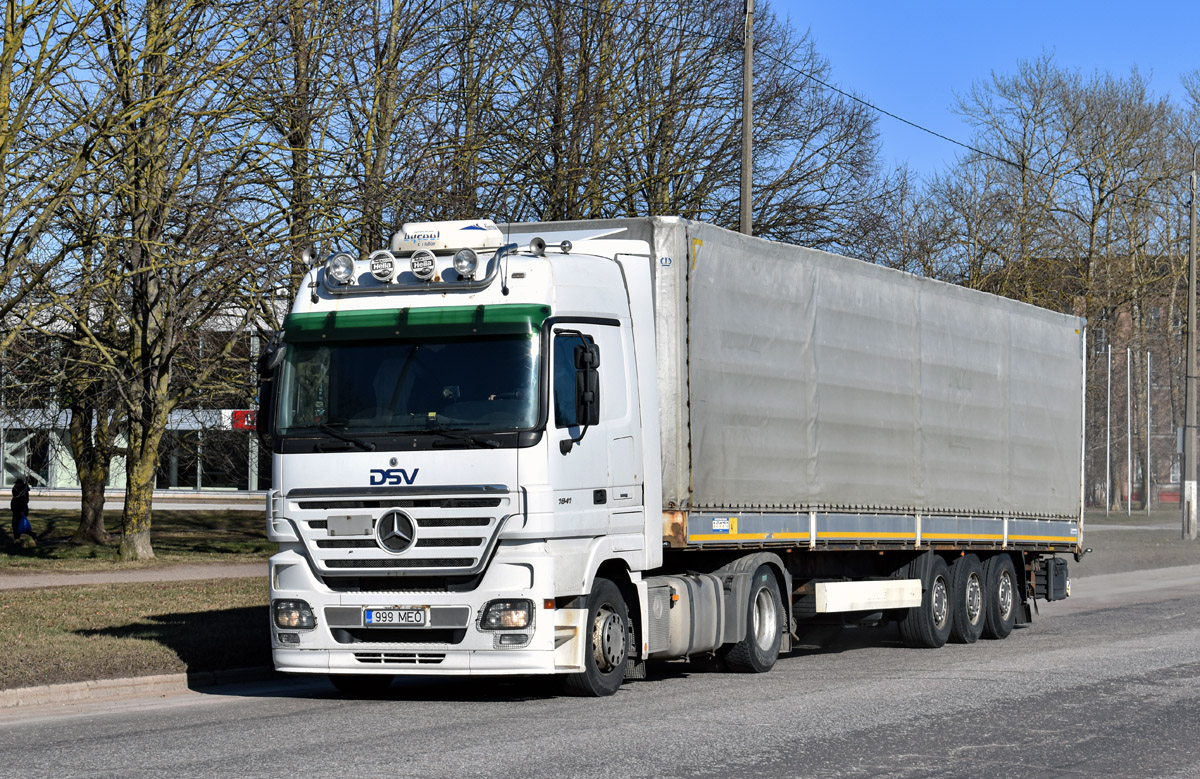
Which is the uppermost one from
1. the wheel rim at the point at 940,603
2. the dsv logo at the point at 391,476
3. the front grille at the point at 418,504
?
the dsv logo at the point at 391,476

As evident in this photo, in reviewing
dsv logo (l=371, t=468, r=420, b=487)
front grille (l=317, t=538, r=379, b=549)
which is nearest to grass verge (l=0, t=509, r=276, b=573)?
front grille (l=317, t=538, r=379, b=549)

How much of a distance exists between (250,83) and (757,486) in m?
14.5

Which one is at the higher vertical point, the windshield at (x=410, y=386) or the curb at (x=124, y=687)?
the windshield at (x=410, y=386)

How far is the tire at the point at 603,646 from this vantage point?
1164cm

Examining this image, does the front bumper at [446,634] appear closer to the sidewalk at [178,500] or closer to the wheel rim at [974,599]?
the wheel rim at [974,599]

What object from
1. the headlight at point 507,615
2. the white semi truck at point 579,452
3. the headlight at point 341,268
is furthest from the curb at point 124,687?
the headlight at point 341,268

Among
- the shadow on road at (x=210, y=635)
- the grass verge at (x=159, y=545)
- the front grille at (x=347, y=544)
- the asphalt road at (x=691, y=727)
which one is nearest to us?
the asphalt road at (x=691, y=727)

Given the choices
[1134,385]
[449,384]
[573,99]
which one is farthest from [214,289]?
[1134,385]

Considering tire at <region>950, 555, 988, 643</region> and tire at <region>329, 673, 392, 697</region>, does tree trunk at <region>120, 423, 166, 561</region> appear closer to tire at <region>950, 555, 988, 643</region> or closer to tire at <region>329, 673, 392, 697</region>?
tire at <region>950, 555, 988, 643</region>

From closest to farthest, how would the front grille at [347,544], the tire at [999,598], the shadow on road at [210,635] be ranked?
1. the front grille at [347,544]
2. the shadow on road at [210,635]
3. the tire at [999,598]

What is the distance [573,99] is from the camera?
100 feet

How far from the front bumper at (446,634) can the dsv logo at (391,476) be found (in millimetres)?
718

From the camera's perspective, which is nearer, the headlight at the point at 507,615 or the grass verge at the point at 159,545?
the headlight at the point at 507,615

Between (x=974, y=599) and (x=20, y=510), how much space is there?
905 inches
